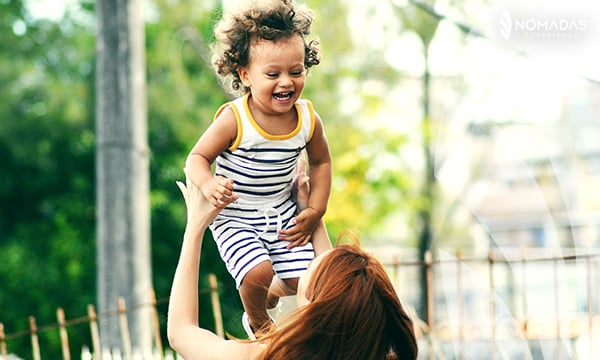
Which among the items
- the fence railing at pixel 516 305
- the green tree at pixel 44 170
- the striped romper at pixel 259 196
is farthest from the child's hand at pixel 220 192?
the green tree at pixel 44 170

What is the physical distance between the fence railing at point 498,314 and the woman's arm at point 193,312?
1.96 m

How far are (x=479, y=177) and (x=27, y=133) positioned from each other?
5383 millimetres

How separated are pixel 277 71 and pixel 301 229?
38 centimetres

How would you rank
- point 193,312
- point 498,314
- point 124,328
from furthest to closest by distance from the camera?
point 498,314, point 124,328, point 193,312

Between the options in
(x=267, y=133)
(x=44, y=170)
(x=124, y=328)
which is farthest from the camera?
(x=44, y=170)

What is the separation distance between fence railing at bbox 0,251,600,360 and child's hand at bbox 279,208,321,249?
173 cm

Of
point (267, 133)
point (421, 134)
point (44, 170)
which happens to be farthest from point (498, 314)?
point (267, 133)

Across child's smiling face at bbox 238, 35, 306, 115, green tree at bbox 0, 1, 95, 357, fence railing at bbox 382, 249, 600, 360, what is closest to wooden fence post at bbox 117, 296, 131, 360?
fence railing at bbox 382, 249, 600, 360

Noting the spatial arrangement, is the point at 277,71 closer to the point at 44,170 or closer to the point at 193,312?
the point at 193,312

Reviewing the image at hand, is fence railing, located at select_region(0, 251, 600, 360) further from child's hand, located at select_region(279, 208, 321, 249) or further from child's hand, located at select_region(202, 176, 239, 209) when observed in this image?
child's hand, located at select_region(202, 176, 239, 209)

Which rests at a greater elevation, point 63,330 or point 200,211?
point 200,211

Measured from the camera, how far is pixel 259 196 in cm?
201

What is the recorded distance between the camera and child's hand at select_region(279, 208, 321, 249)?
2.02 m

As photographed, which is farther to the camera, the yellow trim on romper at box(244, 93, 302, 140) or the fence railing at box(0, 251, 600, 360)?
the fence railing at box(0, 251, 600, 360)
